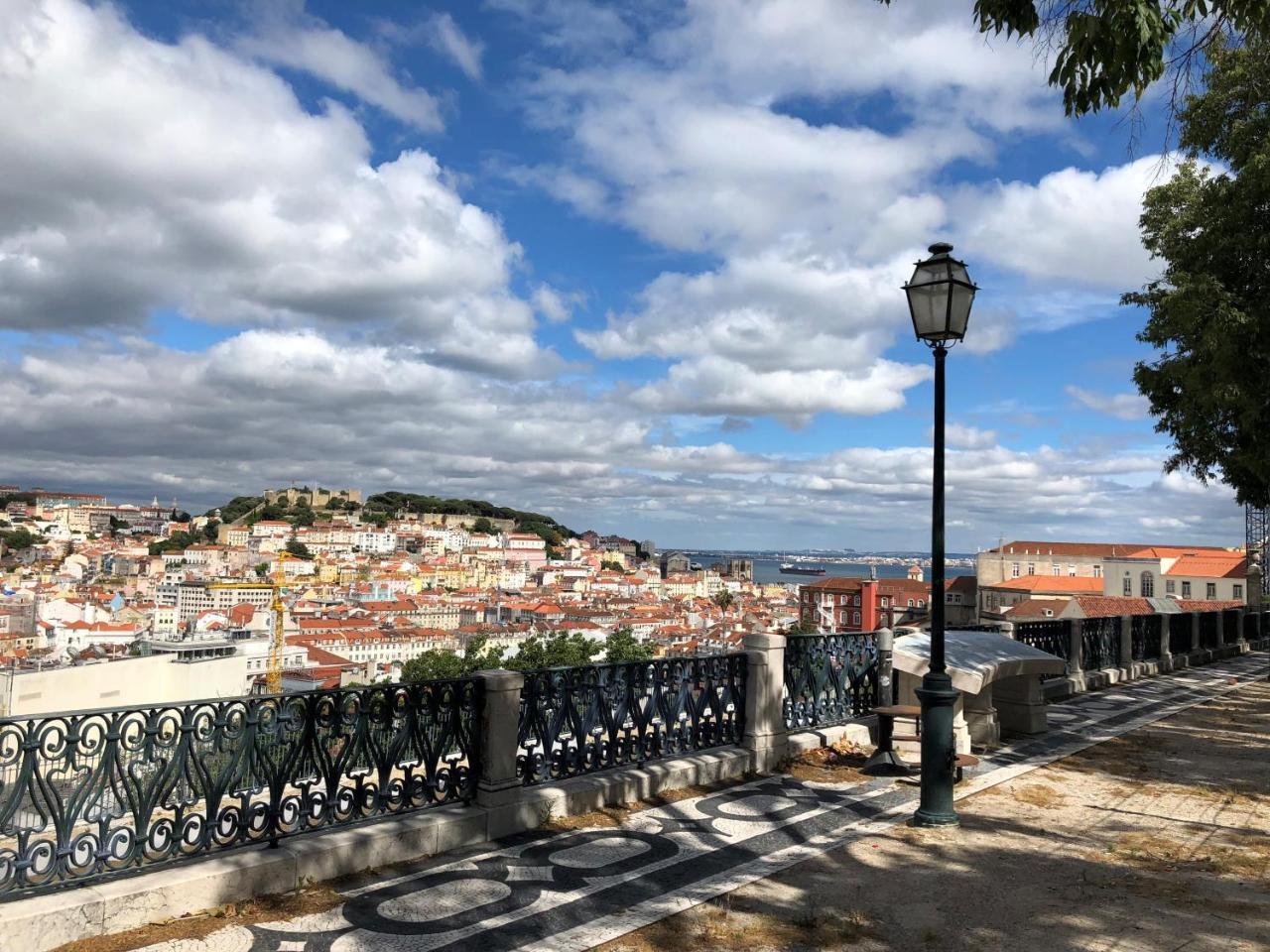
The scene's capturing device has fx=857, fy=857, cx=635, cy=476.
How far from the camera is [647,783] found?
6434 mm

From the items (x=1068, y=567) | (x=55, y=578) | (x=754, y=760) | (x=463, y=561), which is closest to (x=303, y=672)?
(x=754, y=760)

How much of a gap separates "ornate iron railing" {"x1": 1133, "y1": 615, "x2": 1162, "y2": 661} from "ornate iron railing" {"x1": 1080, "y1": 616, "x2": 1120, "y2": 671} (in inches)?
40.6

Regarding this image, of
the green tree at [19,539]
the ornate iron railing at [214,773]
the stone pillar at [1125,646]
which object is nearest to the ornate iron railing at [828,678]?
the ornate iron railing at [214,773]

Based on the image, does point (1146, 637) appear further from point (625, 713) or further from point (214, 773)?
point (214, 773)

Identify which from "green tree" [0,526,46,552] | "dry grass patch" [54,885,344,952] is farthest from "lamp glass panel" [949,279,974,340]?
"green tree" [0,526,46,552]

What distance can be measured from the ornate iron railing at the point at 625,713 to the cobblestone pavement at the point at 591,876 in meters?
0.57

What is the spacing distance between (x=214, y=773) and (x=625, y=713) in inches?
120

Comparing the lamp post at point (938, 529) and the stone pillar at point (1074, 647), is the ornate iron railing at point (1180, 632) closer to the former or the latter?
the stone pillar at point (1074, 647)

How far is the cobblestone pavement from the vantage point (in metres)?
3.88

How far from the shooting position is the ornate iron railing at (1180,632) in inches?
720

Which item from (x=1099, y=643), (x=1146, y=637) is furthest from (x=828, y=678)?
(x=1146, y=637)

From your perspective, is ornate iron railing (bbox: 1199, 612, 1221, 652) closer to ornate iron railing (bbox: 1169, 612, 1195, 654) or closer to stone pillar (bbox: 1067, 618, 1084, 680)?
ornate iron railing (bbox: 1169, 612, 1195, 654)

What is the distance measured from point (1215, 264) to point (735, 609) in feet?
443

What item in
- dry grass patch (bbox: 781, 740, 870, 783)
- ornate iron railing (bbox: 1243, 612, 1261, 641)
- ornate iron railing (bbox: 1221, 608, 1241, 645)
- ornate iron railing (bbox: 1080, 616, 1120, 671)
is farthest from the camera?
ornate iron railing (bbox: 1243, 612, 1261, 641)
